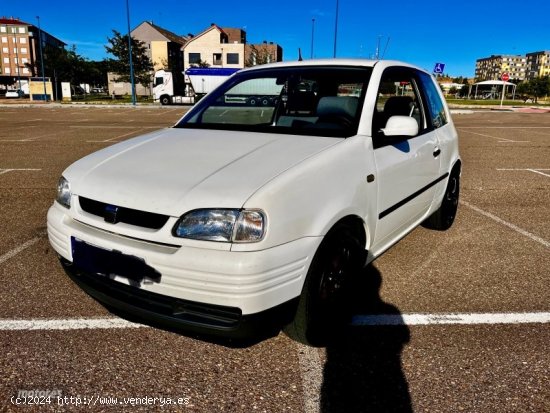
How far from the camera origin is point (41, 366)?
229 cm

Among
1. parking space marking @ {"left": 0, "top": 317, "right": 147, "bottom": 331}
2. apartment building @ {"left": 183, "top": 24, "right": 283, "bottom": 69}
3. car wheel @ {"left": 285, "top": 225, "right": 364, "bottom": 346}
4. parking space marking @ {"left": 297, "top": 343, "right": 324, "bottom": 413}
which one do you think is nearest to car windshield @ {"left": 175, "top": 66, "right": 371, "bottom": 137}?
car wheel @ {"left": 285, "top": 225, "right": 364, "bottom": 346}

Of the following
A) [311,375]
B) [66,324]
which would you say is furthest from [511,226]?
[66,324]

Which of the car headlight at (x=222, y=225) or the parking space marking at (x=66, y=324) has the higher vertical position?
the car headlight at (x=222, y=225)

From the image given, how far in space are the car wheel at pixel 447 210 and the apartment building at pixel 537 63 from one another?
596ft

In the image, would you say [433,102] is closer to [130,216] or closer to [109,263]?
[130,216]

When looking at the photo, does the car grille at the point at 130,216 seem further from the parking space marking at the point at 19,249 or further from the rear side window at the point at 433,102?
the rear side window at the point at 433,102

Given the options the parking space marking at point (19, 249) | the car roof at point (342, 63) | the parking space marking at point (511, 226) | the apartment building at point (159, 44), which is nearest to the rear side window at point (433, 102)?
the car roof at point (342, 63)

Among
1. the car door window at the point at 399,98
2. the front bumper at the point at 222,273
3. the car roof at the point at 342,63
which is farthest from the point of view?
the car roof at the point at 342,63

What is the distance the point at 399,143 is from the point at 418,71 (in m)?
1.32

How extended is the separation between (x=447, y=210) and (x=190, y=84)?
3889 centimetres

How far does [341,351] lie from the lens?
246 centimetres

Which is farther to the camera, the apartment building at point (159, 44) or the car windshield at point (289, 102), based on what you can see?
the apartment building at point (159, 44)

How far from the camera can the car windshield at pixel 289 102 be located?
293 cm

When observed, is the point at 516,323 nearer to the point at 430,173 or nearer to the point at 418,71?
the point at 430,173
